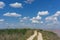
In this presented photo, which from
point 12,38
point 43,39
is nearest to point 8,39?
point 12,38

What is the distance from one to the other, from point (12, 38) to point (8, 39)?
0.68 metres

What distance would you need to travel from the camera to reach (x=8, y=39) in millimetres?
22281

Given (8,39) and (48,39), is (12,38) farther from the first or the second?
(48,39)

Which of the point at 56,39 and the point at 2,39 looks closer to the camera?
the point at 2,39

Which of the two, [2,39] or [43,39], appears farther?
[43,39]

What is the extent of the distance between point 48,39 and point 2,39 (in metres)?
6.64

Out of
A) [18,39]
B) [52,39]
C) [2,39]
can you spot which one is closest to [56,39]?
[52,39]

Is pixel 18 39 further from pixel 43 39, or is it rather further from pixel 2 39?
pixel 43 39

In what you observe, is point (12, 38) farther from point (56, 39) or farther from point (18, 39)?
point (56, 39)

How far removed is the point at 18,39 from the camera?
22953mm

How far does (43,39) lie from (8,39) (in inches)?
212

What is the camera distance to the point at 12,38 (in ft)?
74.9

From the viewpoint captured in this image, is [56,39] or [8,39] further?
[56,39]

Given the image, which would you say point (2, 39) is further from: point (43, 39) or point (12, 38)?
point (43, 39)
